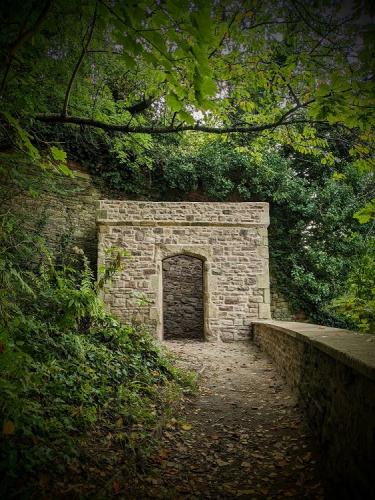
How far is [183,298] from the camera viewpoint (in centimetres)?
1180

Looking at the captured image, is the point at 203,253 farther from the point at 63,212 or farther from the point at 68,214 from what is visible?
the point at 63,212

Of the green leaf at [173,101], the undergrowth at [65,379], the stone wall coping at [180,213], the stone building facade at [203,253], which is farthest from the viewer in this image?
the stone wall coping at [180,213]

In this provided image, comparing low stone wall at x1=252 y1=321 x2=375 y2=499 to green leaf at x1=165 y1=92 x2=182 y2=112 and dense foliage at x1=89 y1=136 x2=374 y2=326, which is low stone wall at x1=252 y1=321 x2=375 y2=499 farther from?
dense foliage at x1=89 y1=136 x2=374 y2=326

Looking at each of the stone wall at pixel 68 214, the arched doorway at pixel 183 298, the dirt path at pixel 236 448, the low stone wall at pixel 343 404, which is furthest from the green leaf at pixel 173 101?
the arched doorway at pixel 183 298

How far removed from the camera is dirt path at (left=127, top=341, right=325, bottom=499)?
268cm

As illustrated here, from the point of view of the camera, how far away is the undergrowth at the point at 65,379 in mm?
2344

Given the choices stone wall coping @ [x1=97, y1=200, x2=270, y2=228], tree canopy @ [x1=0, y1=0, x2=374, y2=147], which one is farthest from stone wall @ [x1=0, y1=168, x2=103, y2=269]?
tree canopy @ [x1=0, y1=0, x2=374, y2=147]

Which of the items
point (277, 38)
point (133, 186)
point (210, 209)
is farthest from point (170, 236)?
point (277, 38)

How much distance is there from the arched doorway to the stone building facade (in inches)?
99.4

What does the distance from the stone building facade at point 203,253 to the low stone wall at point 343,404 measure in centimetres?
476

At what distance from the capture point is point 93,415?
303cm

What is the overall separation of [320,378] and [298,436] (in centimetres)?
79

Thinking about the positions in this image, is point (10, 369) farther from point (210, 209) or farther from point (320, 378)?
point (210, 209)

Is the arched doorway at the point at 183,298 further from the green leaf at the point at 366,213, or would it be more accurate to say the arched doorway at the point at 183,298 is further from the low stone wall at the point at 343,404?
the green leaf at the point at 366,213
